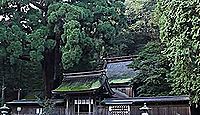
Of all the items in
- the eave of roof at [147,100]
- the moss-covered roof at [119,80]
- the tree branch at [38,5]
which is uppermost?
the tree branch at [38,5]

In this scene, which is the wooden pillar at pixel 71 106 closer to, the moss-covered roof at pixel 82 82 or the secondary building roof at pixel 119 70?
the moss-covered roof at pixel 82 82

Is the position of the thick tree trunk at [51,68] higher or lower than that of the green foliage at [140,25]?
lower

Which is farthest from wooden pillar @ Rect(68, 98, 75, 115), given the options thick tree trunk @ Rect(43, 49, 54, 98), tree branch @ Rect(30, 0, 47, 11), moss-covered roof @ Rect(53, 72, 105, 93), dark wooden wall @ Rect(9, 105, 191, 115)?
tree branch @ Rect(30, 0, 47, 11)

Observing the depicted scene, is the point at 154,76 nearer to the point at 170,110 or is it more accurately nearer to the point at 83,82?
the point at 170,110

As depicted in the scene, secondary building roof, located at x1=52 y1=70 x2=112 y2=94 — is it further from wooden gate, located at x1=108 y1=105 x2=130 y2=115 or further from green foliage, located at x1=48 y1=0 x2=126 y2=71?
wooden gate, located at x1=108 y1=105 x2=130 y2=115

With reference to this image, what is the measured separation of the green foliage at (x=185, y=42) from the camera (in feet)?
50.8

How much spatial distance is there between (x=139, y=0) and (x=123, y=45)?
392 inches

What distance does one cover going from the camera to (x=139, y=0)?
45656mm

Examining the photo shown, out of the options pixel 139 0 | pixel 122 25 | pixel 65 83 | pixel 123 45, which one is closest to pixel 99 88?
pixel 65 83

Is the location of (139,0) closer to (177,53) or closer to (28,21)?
(28,21)

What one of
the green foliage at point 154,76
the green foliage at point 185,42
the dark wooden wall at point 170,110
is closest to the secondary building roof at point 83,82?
the green foliage at point 154,76

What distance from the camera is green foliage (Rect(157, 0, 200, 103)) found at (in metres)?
15.5

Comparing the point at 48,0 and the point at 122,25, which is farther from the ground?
the point at 48,0

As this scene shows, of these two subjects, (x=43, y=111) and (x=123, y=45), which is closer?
(x=43, y=111)
